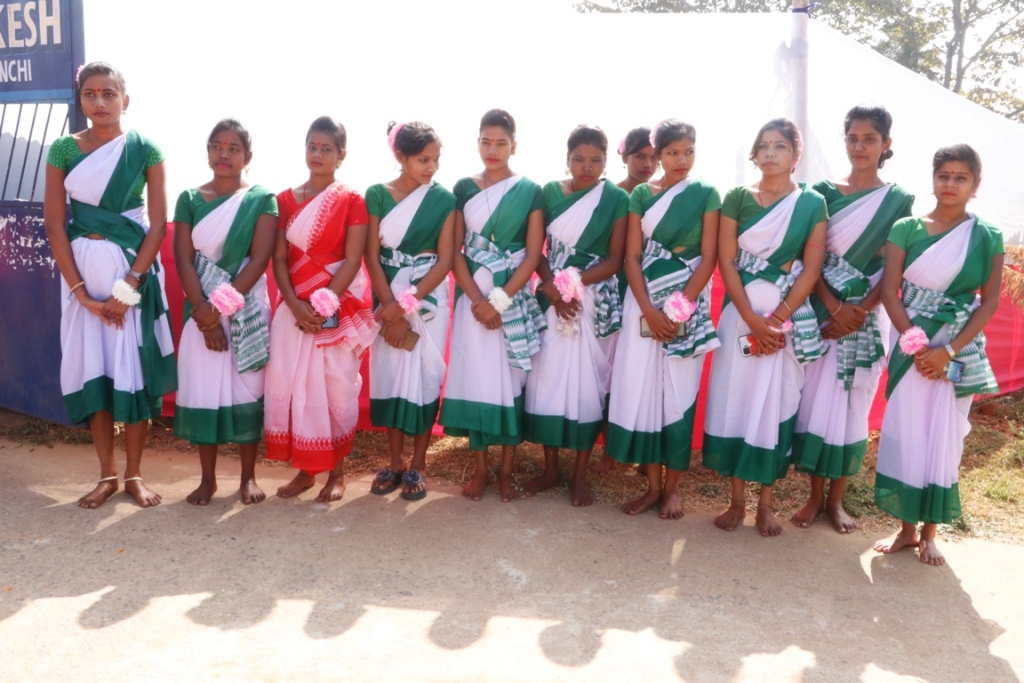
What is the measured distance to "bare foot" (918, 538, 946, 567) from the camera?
11.1 ft

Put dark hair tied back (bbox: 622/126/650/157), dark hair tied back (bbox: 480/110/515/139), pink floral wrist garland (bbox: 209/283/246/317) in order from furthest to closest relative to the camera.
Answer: dark hair tied back (bbox: 622/126/650/157) < dark hair tied back (bbox: 480/110/515/139) < pink floral wrist garland (bbox: 209/283/246/317)

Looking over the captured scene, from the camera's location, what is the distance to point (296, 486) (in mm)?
3928

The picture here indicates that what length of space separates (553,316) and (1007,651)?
6.84 ft

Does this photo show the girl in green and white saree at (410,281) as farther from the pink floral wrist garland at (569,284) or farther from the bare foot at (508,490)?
the pink floral wrist garland at (569,284)

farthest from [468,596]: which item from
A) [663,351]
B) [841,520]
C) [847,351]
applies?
[847,351]

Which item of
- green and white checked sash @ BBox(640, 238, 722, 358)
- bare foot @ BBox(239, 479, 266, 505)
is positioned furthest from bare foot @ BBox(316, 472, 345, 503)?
green and white checked sash @ BBox(640, 238, 722, 358)

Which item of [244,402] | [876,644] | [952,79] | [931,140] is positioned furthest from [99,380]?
[952,79]

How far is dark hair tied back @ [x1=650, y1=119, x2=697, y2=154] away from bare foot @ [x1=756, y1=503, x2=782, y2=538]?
1584 mm

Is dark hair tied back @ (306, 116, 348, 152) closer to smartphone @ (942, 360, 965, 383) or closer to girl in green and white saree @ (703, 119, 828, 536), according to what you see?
girl in green and white saree @ (703, 119, 828, 536)

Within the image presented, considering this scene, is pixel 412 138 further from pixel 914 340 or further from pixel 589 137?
pixel 914 340

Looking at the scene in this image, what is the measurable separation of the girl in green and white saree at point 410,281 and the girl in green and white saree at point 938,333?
1868 mm

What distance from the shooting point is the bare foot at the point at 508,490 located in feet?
12.8

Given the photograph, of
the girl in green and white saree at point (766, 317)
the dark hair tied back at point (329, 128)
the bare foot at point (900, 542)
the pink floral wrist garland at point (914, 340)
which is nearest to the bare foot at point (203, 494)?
the dark hair tied back at point (329, 128)

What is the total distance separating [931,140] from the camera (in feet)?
17.4
